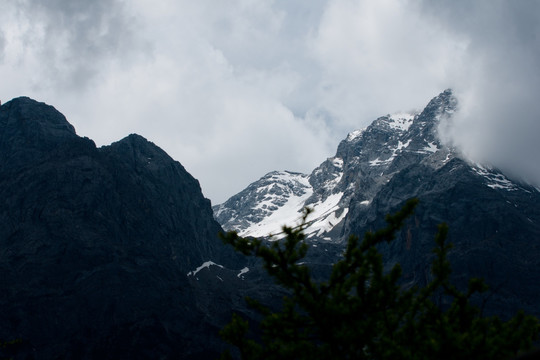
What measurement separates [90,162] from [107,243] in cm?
3203

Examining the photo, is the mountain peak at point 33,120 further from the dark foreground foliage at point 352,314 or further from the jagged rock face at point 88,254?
the dark foreground foliage at point 352,314

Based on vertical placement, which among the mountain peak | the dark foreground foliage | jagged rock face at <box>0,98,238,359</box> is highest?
the mountain peak

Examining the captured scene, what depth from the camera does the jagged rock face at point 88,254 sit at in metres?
118

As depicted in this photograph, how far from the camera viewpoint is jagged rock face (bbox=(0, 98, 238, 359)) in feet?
388

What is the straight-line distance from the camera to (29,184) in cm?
14675

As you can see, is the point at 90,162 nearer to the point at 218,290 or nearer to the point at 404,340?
the point at 218,290

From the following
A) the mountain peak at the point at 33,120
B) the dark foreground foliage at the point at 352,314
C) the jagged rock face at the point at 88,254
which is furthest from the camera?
the mountain peak at the point at 33,120

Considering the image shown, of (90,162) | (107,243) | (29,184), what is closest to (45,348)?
(107,243)

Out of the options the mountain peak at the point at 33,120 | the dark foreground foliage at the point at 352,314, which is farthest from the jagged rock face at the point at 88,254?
the dark foreground foliage at the point at 352,314

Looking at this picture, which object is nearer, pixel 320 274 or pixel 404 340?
pixel 404 340

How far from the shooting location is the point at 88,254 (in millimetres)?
133750

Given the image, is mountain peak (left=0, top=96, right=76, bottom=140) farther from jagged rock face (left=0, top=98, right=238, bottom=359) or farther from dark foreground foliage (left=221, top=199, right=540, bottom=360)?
dark foreground foliage (left=221, top=199, right=540, bottom=360)

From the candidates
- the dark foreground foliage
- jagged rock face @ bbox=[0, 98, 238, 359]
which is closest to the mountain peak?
jagged rock face @ bbox=[0, 98, 238, 359]

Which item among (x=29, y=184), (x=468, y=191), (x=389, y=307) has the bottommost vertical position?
(x=389, y=307)
